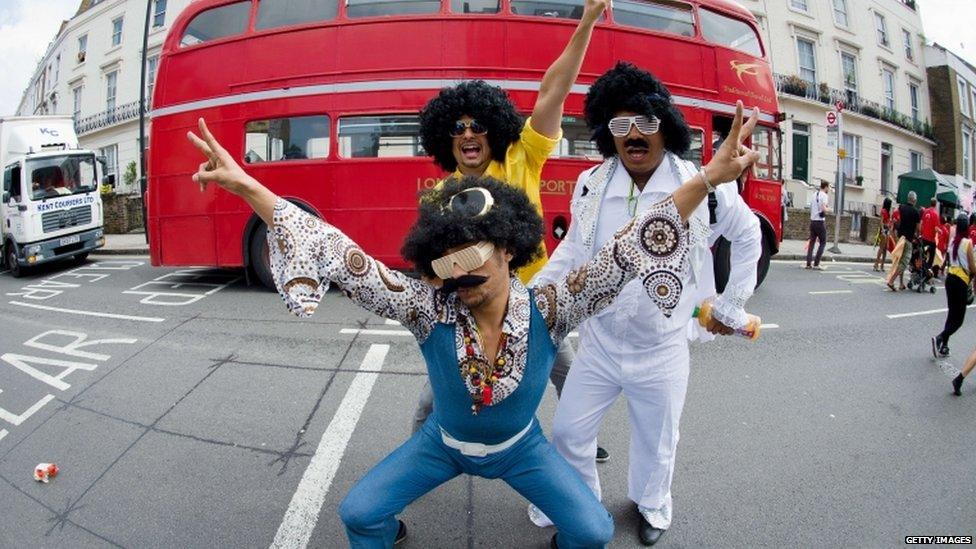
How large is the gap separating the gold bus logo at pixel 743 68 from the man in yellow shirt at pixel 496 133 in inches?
230

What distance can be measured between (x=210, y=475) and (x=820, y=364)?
4.67m

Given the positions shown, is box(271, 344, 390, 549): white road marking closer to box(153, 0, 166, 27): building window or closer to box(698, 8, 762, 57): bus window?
box(698, 8, 762, 57): bus window

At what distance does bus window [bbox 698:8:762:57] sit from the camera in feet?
23.0

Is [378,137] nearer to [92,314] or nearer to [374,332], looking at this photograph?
[374,332]

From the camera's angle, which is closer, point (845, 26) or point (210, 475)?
point (210, 475)

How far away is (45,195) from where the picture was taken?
32.2 feet

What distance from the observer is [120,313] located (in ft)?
19.8

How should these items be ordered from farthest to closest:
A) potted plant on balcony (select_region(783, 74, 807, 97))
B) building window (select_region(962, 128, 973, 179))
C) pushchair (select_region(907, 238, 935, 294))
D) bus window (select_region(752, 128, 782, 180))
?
building window (select_region(962, 128, 973, 179)) < potted plant on balcony (select_region(783, 74, 807, 97)) < pushchair (select_region(907, 238, 935, 294)) < bus window (select_region(752, 128, 782, 180))

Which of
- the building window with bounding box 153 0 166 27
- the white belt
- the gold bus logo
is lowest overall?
the white belt

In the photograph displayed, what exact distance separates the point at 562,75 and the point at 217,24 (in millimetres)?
6850

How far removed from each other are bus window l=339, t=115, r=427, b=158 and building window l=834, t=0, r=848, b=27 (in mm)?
22142

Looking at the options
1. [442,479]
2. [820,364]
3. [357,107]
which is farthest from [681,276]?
[357,107]

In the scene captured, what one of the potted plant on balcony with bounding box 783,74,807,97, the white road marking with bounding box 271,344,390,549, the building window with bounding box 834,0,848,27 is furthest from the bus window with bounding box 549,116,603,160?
the building window with bounding box 834,0,848,27

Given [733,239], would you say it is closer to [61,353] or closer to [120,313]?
[61,353]
